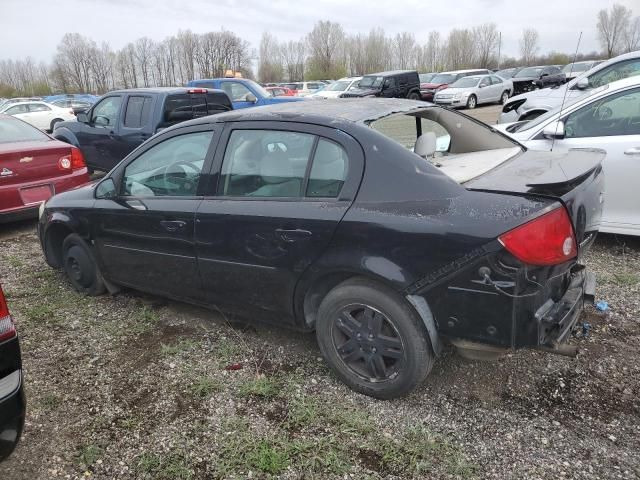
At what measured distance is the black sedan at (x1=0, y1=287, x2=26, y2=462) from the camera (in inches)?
77.5

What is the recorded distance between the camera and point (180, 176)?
137 inches

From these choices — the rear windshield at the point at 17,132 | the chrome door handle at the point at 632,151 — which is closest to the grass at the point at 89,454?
the chrome door handle at the point at 632,151

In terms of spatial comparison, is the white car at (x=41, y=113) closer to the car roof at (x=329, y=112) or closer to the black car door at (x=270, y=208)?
the car roof at (x=329, y=112)

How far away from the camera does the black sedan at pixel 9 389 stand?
1970 mm

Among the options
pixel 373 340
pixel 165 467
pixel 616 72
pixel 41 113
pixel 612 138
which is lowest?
pixel 165 467

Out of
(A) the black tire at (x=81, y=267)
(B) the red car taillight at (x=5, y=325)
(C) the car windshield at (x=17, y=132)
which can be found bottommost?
(A) the black tire at (x=81, y=267)

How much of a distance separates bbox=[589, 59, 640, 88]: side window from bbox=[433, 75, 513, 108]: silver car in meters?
15.6

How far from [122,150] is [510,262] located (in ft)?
24.4

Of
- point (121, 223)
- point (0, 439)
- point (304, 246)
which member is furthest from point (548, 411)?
point (121, 223)

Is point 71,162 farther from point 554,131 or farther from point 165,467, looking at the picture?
point 554,131

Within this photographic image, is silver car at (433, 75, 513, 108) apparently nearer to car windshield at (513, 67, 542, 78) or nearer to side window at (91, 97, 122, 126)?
car windshield at (513, 67, 542, 78)

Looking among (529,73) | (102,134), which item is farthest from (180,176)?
(529,73)

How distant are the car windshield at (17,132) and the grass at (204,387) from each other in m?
5.20

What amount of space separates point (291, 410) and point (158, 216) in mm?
1583
